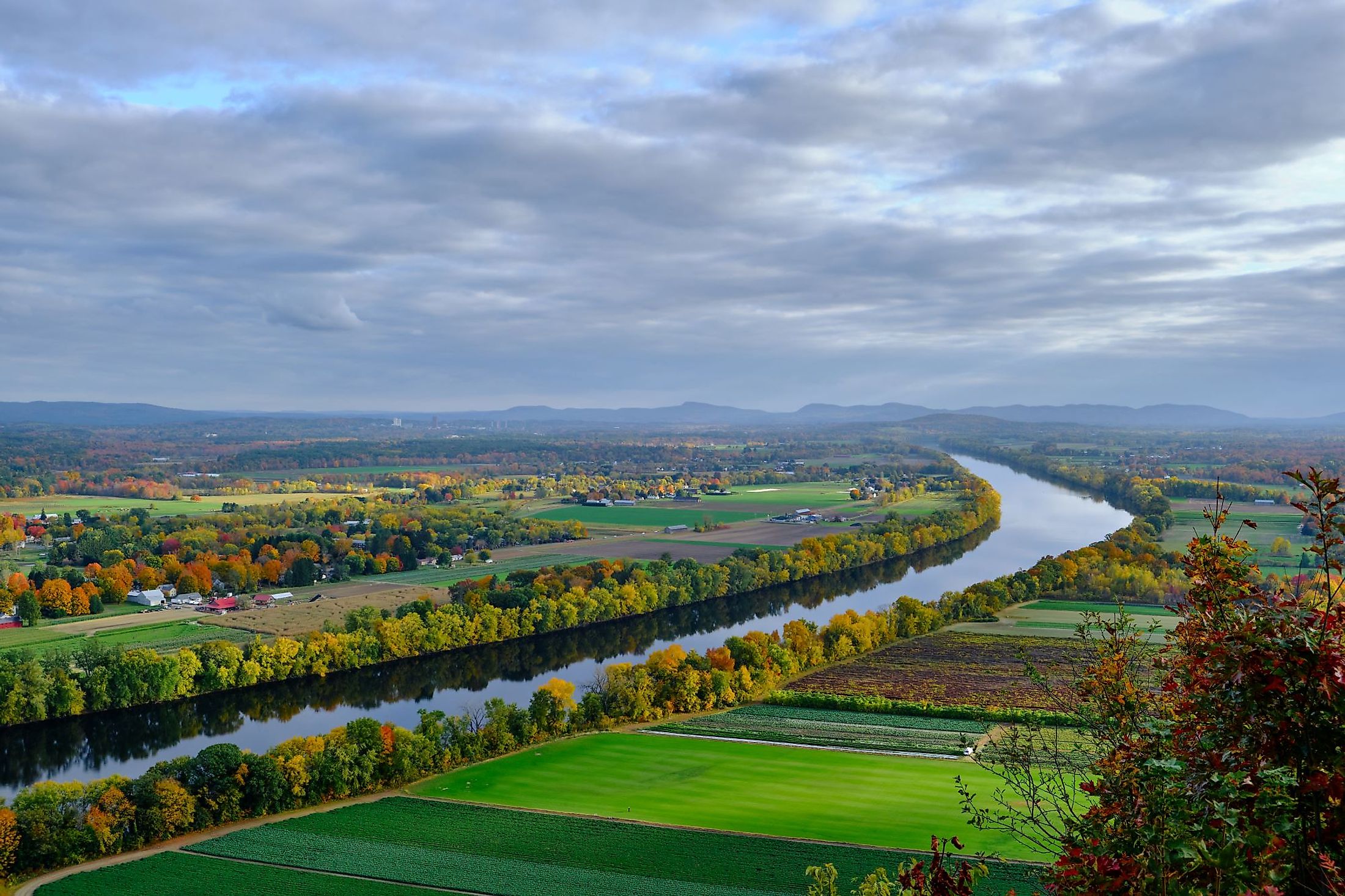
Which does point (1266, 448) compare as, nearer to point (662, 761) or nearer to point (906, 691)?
point (906, 691)

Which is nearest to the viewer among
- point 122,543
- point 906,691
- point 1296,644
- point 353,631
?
point 1296,644

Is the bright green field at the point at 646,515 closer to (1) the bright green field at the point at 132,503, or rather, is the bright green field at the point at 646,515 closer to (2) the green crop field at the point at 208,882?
(1) the bright green field at the point at 132,503

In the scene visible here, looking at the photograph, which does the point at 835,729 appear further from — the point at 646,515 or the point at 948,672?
the point at 646,515

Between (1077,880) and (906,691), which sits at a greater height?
(1077,880)

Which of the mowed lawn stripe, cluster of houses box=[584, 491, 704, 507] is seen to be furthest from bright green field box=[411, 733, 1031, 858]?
cluster of houses box=[584, 491, 704, 507]

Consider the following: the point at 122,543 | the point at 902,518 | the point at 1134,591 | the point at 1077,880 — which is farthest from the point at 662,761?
the point at 902,518

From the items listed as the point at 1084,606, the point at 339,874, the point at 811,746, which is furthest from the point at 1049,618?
the point at 339,874

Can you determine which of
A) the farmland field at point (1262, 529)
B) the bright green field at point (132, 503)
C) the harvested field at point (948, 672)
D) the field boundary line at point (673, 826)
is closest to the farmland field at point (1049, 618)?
the harvested field at point (948, 672)

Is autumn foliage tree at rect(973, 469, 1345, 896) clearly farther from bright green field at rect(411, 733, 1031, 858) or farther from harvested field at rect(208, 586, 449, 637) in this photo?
harvested field at rect(208, 586, 449, 637)
